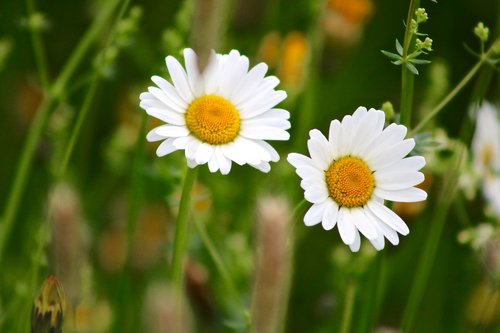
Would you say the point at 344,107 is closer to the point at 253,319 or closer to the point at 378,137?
the point at 378,137

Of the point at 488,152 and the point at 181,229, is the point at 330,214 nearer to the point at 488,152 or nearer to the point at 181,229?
the point at 181,229

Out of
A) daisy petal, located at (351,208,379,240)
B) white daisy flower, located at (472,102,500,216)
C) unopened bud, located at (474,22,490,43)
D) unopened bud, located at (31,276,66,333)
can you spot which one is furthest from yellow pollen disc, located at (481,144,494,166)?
unopened bud, located at (31,276,66,333)

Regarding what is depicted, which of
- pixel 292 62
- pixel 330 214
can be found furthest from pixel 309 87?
pixel 330 214

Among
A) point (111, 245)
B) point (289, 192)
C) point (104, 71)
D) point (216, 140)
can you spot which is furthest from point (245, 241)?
point (216, 140)

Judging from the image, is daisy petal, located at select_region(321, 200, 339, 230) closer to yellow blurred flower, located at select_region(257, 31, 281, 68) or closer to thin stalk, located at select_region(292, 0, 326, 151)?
thin stalk, located at select_region(292, 0, 326, 151)

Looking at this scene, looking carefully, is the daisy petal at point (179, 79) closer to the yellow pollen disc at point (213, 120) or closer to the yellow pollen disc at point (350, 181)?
the yellow pollen disc at point (213, 120)

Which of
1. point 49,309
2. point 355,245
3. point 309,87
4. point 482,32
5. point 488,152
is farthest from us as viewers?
point 309,87
